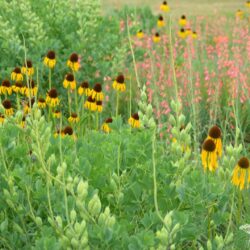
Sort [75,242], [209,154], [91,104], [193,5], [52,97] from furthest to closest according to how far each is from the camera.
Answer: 1. [193,5]
2. [91,104]
3. [52,97]
4. [209,154]
5. [75,242]

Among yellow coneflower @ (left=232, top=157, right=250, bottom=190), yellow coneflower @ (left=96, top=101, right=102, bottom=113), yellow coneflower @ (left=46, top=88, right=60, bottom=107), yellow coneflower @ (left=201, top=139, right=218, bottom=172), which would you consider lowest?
yellow coneflower @ (left=96, top=101, right=102, bottom=113)

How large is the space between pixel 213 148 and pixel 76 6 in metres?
4.11

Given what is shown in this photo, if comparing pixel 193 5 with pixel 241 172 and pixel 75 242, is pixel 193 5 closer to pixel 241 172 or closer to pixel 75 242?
pixel 241 172

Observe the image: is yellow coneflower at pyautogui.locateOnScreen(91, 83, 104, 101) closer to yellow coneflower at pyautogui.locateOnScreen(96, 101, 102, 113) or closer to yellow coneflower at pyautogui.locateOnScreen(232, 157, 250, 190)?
yellow coneflower at pyautogui.locateOnScreen(96, 101, 102, 113)

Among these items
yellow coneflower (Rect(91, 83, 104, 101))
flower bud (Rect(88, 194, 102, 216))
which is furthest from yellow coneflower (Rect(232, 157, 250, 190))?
yellow coneflower (Rect(91, 83, 104, 101))

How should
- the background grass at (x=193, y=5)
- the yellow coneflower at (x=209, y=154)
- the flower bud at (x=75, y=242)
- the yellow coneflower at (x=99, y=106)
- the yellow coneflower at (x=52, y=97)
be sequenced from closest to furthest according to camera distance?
the flower bud at (x=75, y=242), the yellow coneflower at (x=209, y=154), the yellow coneflower at (x=52, y=97), the yellow coneflower at (x=99, y=106), the background grass at (x=193, y=5)

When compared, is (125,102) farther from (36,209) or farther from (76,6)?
(36,209)

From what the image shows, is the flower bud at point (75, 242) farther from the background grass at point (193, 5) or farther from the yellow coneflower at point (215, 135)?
the background grass at point (193, 5)

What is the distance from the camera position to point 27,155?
134 inches

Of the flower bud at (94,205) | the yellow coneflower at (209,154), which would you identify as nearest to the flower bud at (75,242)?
the flower bud at (94,205)

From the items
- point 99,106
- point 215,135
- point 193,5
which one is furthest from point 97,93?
point 193,5

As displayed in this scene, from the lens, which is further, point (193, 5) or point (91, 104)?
point (193, 5)

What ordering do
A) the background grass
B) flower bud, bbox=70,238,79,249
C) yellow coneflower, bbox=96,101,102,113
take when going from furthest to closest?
the background grass
yellow coneflower, bbox=96,101,102,113
flower bud, bbox=70,238,79,249

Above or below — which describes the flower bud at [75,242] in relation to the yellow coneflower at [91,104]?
above
